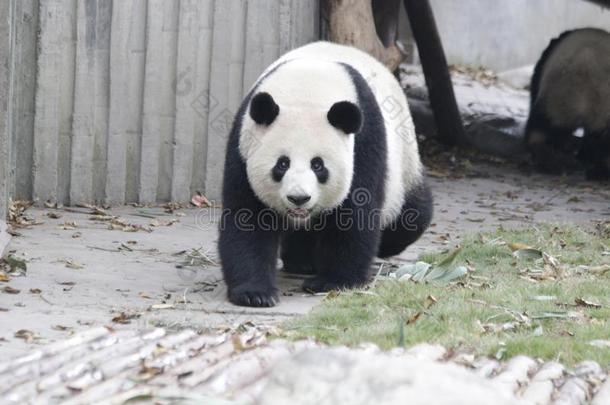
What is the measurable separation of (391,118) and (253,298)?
1.66 meters

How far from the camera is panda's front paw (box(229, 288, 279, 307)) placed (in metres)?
6.14

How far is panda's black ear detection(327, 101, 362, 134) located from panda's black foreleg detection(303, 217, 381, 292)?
0.60 meters

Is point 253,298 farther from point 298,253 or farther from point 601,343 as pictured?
point 601,343

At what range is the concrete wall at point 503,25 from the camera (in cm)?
1820

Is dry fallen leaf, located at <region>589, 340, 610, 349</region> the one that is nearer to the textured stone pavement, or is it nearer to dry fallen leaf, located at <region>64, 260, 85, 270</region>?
the textured stone pavement

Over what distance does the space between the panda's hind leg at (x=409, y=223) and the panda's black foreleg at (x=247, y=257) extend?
1.24 meters

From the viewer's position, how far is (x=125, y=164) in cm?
932

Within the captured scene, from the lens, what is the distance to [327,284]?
6609 mm

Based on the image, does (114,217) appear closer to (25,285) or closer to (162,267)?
(162,267)

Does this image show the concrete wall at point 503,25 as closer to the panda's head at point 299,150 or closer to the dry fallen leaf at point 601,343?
the panda's head at point 299,150

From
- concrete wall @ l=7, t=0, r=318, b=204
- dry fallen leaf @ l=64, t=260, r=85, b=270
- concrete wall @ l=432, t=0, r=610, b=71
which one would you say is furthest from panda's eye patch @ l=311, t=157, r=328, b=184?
concrete wall @ l=432, t=0, r=610, b=71

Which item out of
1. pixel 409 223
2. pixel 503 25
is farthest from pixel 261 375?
pixel 503 25

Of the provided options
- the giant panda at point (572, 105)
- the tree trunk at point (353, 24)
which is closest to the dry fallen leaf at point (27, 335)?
the tree trunk at point (353, 24)

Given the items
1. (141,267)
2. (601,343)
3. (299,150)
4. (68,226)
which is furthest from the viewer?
(68,226)
